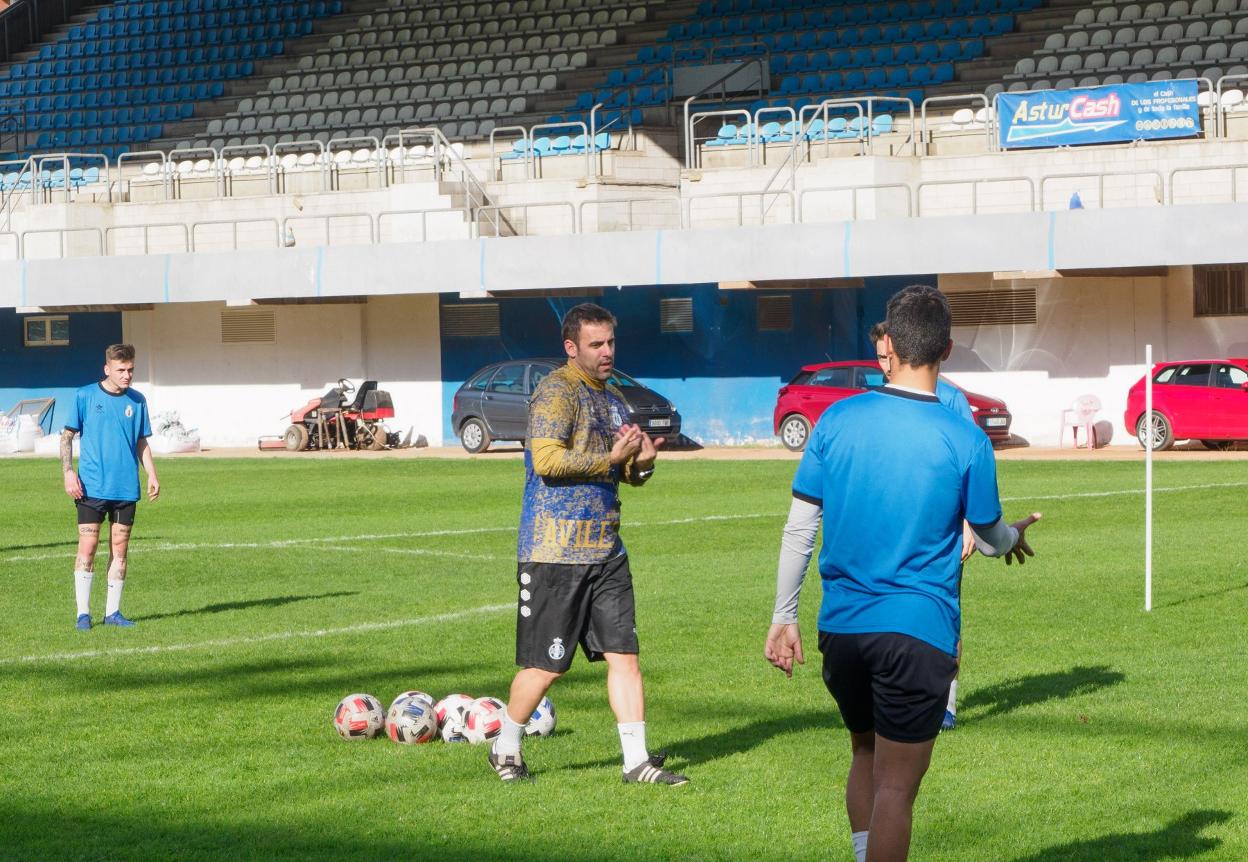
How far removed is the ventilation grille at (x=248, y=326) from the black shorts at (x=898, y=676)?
38.7 m

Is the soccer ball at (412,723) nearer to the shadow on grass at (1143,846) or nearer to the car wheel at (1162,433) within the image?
the shadow on grass at (1143,846)

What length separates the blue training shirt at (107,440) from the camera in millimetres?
13180

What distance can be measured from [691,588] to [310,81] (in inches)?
1417

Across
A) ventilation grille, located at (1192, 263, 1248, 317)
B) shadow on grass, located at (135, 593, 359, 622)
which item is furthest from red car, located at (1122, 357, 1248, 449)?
shadow on grass, located at (135, 593, 359, 622)

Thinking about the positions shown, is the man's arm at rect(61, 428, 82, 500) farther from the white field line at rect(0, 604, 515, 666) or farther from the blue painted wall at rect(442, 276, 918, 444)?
the blue painted wall at rect(442, 276, 918, 444)

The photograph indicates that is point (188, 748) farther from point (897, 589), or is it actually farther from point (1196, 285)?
point (1196, 285)

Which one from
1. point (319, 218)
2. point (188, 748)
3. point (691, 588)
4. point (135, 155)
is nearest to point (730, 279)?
point (319, 218)

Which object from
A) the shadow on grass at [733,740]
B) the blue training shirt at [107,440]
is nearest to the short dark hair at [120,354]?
the blue training shirt at [107,440]

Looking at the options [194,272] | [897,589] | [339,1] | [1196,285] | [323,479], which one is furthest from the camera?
[339,1]

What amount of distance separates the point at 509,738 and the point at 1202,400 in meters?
25.4

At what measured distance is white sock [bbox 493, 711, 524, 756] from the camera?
8.00 metres

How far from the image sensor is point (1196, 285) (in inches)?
1339

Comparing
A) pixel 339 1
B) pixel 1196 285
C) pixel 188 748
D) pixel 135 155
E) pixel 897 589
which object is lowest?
pixel 188 748

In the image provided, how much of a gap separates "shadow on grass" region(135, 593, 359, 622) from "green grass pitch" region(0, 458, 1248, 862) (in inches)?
2.2
